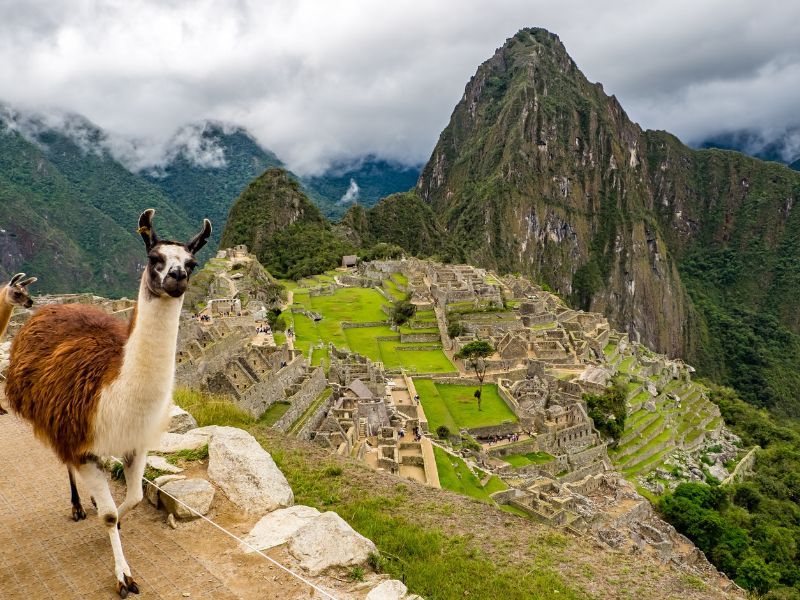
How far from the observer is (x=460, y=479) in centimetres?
1498

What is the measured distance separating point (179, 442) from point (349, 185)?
115017mm

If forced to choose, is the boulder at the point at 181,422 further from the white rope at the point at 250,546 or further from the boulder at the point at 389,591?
the boulder at the point at 389,591

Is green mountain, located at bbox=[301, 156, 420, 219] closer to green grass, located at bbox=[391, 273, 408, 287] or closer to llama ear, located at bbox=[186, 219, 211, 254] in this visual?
green grass, located at bbox=[391, 273, 408, 287]

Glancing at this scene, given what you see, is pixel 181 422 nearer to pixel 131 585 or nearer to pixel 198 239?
pixel 131 585

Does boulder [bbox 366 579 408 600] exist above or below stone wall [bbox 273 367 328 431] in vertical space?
above

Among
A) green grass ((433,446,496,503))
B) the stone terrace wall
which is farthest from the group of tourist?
the stone terrace wall

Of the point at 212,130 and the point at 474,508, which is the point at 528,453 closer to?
the point at 474,508

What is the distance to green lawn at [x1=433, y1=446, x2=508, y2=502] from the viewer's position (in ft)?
47.1

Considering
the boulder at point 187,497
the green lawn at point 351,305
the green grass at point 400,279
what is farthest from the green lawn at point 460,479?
the green grass at point 400,279

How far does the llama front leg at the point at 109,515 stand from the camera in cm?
341

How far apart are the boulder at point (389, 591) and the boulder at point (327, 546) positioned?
13.1 inches

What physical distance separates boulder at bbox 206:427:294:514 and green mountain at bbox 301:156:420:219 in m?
97.1

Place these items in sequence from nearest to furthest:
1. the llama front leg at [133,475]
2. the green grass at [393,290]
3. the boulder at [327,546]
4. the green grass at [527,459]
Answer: the llama front leg at [133,475], the boulder at [327,546], the green grass at [527,459], the green grass at [393,290]

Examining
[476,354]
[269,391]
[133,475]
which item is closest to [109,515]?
[133,475]
